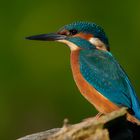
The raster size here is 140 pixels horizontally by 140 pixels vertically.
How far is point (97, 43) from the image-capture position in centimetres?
757

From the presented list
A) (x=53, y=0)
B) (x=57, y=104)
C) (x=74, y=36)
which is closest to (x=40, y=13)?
(x=53, y=0)

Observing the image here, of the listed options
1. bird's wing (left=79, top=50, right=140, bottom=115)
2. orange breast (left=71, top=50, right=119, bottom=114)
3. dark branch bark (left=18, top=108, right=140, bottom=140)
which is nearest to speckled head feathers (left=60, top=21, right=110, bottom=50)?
bird's wing (left=79, top=50, right=140, bottom=115)

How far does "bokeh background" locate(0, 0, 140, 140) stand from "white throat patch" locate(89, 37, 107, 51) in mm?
2722

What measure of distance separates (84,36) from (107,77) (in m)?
0.71

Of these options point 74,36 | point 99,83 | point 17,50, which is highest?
point 17,50

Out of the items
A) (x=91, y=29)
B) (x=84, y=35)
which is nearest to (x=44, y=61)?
(x=84, y=35)

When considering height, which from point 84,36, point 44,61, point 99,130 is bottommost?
point 99,130

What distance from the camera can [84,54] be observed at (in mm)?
7578

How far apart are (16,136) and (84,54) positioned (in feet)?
10.2

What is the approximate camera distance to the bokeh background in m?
10.4

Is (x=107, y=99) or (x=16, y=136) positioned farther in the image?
(x=16, y=136)

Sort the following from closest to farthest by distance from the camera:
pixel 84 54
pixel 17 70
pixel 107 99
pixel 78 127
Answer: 1. pixel 78 127
2. pixel 107 99
3. pixel 84 54
4. pixel 17 70

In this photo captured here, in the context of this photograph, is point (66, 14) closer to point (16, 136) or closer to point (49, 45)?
point (49, 45)

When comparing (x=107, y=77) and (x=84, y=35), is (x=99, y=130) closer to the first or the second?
(x=107, y=77)
